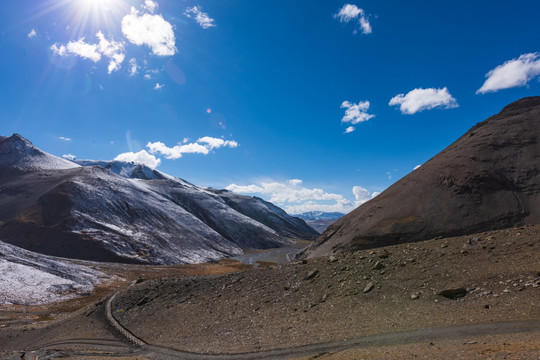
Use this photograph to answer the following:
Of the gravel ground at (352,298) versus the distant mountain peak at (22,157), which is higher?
the distant mountain peak at (22,157)

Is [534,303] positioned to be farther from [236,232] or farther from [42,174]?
[42,174]

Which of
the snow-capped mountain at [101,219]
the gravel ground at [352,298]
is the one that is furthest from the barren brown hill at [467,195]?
the snow-capped mountain at [101,219]

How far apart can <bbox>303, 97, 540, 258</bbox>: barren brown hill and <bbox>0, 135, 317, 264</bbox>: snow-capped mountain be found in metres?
71.8

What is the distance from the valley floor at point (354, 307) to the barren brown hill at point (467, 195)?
1991 cm

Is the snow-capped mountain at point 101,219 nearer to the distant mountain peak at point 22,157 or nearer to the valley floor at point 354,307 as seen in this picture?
the distant mountain peak at point 22,157

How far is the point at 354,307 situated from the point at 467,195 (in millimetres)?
35762

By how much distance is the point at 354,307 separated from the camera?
18.4 m

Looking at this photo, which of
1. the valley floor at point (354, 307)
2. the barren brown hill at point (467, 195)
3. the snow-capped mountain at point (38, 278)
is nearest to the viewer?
the valley floor at point (354, 307)

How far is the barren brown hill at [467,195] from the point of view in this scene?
39.7 meters

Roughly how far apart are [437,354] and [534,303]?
7.12m

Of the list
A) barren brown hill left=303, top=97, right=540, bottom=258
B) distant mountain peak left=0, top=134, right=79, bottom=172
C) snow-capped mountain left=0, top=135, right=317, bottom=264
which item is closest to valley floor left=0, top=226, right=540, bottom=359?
barren brown hill left=303, top=97, right=540, bottom=258

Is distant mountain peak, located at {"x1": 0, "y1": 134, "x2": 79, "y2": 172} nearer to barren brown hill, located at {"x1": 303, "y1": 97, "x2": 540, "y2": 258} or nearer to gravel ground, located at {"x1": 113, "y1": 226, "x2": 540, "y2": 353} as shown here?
gravel ground, located at {"x1": 113, "y1": 226, "x2": 540, "y2": 353}

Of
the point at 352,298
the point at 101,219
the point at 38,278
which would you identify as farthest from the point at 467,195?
the point at 101,219

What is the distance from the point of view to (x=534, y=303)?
13.8 metres
